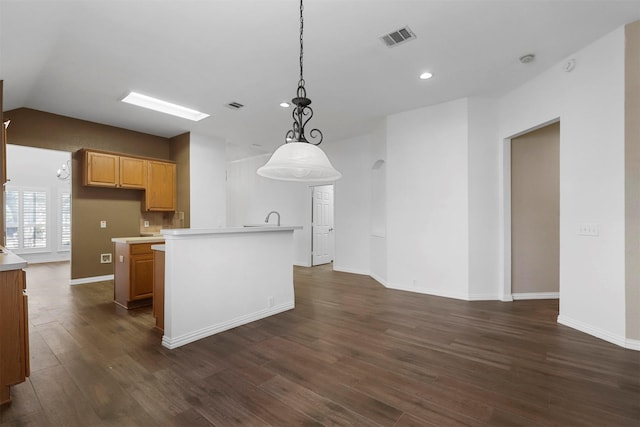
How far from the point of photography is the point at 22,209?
8016mm

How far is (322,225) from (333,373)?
220 inches

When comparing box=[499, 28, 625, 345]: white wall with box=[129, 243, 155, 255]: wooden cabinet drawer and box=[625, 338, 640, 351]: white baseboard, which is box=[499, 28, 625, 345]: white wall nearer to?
box=[625, 338, 640, 351]: white baseboard

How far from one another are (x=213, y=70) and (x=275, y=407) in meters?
3.55

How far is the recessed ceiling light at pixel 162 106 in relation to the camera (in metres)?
4.53

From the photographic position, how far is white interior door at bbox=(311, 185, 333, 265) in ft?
25.0

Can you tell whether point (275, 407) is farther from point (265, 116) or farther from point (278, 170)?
point (265, 116)

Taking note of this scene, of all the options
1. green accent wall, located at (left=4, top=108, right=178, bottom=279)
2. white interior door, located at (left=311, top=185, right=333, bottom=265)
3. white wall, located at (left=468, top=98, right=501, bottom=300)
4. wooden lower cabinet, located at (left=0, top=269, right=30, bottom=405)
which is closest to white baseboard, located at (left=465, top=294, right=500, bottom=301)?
white wall, located at (left=468, top=98, right=501, bottom=300)

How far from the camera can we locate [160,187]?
6129mm

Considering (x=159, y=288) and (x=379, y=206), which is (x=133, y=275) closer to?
(x=159, y=288)

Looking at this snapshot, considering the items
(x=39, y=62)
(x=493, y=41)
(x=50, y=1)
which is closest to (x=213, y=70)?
(x=50, y=1)

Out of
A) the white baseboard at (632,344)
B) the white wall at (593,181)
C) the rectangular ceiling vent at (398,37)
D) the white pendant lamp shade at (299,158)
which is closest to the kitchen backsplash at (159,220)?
the white pendant lamp shade at (299,158)

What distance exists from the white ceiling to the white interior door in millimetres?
3208

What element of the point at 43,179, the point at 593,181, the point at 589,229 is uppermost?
the point at 43,179

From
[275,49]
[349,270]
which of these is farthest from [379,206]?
[275,49]
